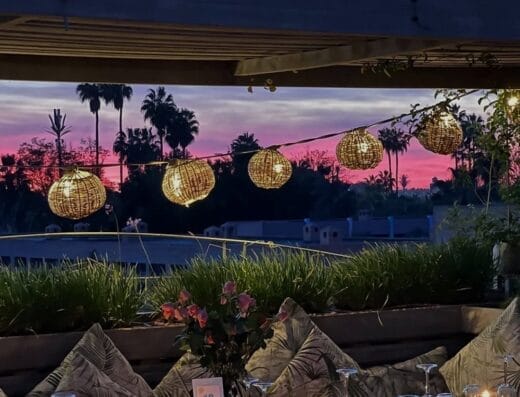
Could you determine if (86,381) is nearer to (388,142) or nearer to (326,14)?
(326,14)

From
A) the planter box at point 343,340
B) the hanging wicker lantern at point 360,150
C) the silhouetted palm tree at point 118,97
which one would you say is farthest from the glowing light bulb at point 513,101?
the silhouetted palm tree at point 118,97

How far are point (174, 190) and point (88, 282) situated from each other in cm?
295

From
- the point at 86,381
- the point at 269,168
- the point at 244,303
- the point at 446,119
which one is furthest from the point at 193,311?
the point at 269,168

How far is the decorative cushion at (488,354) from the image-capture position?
4824mm

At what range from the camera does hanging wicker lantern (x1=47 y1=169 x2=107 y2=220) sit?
7.12 m

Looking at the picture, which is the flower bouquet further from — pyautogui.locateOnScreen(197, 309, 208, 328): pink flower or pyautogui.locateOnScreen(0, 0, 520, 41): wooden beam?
pyautogui.locateOnScreen(0, 0, 520, 41): wooden beam

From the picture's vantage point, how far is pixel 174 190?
24.6ft

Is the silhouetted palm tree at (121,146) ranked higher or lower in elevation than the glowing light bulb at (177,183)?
higher

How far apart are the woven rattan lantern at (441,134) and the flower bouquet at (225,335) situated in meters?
4.15

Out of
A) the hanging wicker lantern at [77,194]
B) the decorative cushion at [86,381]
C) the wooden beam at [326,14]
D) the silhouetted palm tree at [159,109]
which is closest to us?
the wooden beam at [326,14]

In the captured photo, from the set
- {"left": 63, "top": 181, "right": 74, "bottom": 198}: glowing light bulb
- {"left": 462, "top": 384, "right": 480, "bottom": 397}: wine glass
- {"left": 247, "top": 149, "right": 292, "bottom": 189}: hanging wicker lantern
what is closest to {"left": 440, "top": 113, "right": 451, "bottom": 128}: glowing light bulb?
{"left": 247, "top": 149, "right": 292, "bottom": 189}: hanging wicker lantern

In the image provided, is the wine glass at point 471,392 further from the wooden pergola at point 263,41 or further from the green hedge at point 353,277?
the green hedge at point 353,277

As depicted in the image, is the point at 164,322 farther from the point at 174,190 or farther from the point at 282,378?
the point at 174,190

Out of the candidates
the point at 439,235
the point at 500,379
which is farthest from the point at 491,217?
the point at 500,379
